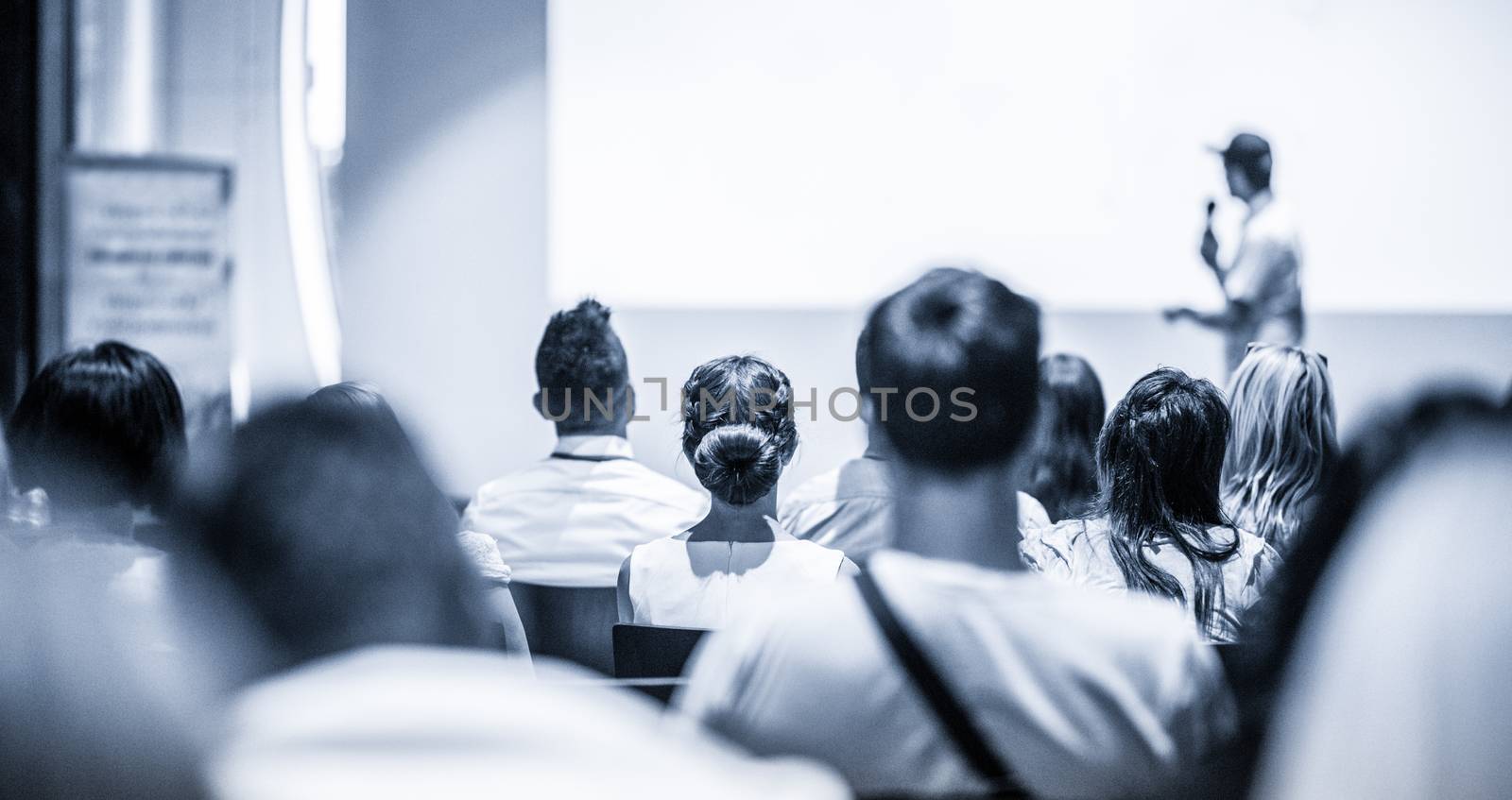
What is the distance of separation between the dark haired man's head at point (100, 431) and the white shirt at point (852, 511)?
1.27m

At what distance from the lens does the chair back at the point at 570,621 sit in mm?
2359

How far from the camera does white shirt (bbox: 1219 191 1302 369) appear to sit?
4285 millimetres

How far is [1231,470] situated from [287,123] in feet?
12.4

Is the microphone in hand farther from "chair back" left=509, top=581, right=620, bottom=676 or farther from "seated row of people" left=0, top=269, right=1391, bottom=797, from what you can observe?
"seated row of people" left=0, top=269, right=1391, bottom=797

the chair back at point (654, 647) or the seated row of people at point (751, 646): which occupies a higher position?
the seated row of people at point (751, 646)

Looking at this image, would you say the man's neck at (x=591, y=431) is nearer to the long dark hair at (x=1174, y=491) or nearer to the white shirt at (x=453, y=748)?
the long dark hair at (x=1174, y=491)

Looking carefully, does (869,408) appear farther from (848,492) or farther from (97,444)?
(848,492)

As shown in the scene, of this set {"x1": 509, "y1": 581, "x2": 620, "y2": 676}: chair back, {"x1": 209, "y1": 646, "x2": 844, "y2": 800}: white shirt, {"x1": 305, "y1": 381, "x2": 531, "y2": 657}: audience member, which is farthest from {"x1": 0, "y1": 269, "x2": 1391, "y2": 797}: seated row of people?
{"x1": 509, "y1": 581, "x2": 620, "y2": 676}: chair back

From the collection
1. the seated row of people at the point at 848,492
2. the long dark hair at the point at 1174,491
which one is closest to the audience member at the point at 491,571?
the seated row of people at the point at 848,492

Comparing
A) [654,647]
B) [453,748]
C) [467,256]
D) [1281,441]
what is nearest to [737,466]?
[654,647]

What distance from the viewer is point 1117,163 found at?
14.7 feet

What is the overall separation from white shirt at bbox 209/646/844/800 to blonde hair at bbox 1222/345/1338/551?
67.6 inches

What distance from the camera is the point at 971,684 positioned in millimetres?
1020

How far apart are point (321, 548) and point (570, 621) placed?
4.44 feet
